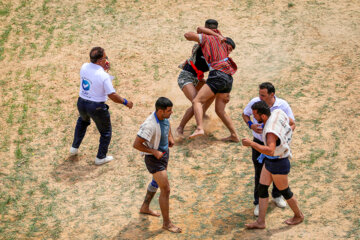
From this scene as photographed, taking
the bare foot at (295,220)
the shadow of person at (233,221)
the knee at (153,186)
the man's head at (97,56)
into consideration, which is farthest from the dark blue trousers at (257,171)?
the man's head at (97,56)

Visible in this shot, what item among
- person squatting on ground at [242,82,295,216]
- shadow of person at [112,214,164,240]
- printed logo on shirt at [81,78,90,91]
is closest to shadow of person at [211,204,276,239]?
person squatting on ground at [242,82,295,216]

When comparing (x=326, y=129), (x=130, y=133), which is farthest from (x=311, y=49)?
(x=130, y=133)

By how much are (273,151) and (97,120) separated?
3354 millimetres

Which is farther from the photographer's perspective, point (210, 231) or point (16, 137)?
point (16, 137)

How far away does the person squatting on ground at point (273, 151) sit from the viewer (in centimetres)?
559

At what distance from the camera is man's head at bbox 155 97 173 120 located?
583 cm

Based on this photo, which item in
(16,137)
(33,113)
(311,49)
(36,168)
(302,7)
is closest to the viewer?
(36,168)

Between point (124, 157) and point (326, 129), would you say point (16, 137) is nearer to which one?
point (124, 157)

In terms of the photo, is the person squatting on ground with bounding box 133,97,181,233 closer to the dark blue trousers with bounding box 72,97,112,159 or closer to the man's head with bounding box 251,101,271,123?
the man's head with bounding box 251,101,271,123

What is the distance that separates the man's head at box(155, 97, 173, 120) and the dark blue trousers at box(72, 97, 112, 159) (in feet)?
6.72

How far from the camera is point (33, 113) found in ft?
31.1

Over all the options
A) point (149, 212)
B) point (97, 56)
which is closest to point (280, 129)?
point (149, 212)

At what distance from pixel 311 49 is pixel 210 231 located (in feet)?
20.0

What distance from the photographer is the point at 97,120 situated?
781 cm
